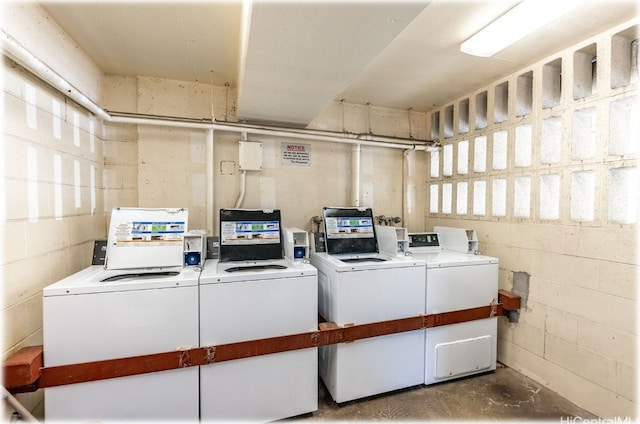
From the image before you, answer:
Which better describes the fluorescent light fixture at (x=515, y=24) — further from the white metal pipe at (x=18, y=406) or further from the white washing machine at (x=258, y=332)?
the white metal pipe at (x=18, y=406)

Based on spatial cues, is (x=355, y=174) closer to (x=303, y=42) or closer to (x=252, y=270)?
(x=252, y=270)

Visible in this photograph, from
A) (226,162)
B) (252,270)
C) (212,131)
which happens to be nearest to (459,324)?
(252,270)

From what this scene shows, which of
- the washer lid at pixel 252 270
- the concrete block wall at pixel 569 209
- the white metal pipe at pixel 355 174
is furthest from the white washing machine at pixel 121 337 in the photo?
the concrete block wall at pixel 569 209

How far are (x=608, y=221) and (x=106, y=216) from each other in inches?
152

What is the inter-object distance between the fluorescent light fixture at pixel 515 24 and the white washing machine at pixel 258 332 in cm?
188

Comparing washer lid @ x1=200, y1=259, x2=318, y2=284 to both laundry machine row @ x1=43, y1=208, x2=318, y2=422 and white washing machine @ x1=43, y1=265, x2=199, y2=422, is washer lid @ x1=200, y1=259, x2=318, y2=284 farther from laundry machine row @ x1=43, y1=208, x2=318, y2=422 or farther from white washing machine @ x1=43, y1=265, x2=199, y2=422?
white washing machine @ x1=43, y1=265, x2=199, y2=422

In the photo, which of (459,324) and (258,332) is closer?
(258,332)

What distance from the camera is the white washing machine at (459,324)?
7.31 ft

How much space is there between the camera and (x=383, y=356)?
211cm

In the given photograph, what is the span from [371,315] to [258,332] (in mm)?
808

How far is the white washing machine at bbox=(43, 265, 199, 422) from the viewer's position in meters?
1.46

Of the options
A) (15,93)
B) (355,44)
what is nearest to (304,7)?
(355,44)

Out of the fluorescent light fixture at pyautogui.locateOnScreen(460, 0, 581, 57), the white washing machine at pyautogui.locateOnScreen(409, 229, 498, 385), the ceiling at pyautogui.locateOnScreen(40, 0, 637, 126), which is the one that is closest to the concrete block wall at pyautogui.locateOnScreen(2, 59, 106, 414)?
the ceiling at pyautogui.locateOnScreen(40, 0, 637, 126)

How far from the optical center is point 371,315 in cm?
205
